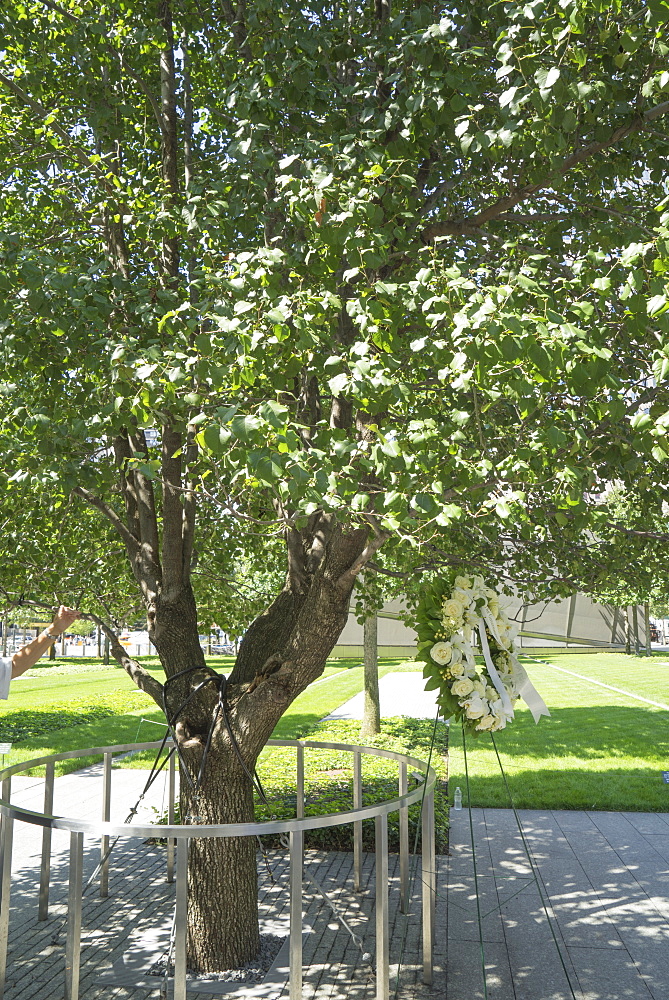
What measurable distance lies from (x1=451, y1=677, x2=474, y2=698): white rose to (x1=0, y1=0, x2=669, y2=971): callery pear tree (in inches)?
30.8

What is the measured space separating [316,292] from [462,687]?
230 centimetres

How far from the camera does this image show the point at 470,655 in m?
4.41

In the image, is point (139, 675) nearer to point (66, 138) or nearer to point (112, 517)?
point (112, 517)

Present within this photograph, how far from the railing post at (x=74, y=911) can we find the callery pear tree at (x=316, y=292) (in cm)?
130

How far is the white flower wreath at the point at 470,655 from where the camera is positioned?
4.38m

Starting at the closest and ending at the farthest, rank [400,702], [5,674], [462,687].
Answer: [462,687], [5,674], [400,702]

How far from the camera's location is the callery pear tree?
3516 millimetres

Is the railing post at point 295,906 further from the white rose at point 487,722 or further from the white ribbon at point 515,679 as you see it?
the white ribbon at point 515,679

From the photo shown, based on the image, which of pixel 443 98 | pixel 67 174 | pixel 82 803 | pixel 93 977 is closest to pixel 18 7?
pixel 67 174

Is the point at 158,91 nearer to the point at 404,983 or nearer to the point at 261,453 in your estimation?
the point at 261,453

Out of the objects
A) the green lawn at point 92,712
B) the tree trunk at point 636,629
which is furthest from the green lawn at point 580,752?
the tree trunk at point 636,629

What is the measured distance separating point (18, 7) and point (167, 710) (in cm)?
494

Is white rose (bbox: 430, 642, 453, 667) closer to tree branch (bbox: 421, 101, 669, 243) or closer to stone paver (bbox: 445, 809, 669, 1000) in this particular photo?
stone paver (bbox: 445, 809, 669, 1000)

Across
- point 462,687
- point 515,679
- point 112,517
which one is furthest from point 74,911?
point 112,517
